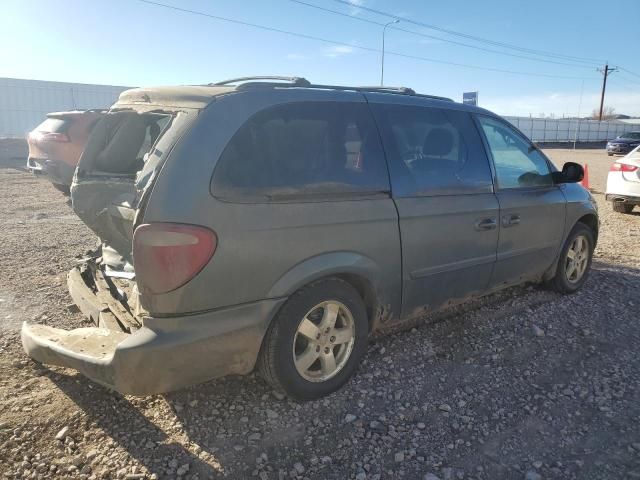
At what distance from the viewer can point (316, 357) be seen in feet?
9.54

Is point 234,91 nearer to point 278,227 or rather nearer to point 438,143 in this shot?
point 278,227

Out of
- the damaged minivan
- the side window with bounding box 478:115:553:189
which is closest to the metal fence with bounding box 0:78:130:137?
the damaged minivan

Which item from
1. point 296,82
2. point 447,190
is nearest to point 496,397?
point 447,190

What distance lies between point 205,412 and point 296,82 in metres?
2.04

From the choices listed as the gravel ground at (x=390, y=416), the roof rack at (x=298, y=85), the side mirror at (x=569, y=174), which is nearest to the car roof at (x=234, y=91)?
the roof rack at (x=298, y=85)

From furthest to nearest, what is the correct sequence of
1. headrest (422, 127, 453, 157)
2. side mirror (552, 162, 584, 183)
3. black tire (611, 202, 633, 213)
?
black tire (611, 202, 633, 213)
side mirror (552, 162, 584, 183)
headrest (422, 127, 453, 157)

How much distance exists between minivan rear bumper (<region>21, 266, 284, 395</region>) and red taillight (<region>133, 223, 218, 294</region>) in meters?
0.20

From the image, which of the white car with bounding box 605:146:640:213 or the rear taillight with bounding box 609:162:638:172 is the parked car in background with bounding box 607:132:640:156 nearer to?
the white car with bounding box 605:146:640:213

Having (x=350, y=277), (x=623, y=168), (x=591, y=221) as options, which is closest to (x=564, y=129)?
(x=623, y=168)

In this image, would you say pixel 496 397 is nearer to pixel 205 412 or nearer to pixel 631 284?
pixel 205 412

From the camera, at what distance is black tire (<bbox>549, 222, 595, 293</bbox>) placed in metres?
4.65

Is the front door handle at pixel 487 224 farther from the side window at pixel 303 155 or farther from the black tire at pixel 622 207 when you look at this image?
the black tire at pixel 622 207

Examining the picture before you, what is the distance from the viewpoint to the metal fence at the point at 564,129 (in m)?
49.7

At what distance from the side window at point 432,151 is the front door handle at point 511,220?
279 millimetres
